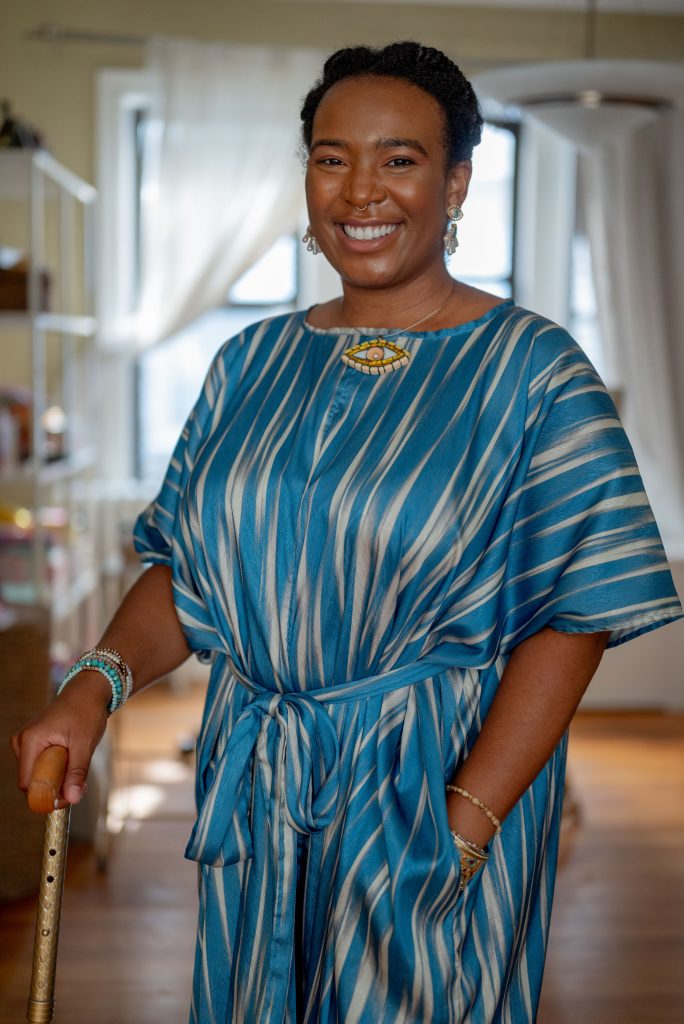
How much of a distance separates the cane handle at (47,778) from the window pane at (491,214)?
4.51 m

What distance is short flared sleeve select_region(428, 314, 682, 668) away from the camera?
1.18 meters

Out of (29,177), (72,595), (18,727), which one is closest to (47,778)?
(18,727)

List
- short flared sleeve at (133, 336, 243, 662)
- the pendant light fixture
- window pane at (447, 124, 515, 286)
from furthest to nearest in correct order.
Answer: window pane at (447, 124, 515, 286) → the pendant light fixture → short flared sleeve at (133, 336, 243, 662)

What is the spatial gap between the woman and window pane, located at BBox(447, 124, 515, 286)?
4.22 metres

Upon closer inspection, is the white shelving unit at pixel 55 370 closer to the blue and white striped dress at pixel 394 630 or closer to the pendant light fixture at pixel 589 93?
the pendant light fixture at pixel 589 93

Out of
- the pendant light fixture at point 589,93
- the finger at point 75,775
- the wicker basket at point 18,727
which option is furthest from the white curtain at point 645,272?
the finger at point 75,775

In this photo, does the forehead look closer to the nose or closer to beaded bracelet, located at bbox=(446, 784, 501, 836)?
the nose

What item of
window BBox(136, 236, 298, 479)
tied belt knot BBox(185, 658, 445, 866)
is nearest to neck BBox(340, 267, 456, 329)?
tied belt knot BBox(185, 658, 445, 866)

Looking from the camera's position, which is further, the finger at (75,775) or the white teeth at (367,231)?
the white teeth at (367,231)

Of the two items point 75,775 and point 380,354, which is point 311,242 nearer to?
point 380,354

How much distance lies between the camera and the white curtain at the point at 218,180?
5.05 m

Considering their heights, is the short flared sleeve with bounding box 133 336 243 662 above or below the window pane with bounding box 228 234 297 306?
below

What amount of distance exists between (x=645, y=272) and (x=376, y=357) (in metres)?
4.07

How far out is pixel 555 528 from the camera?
121 cm
